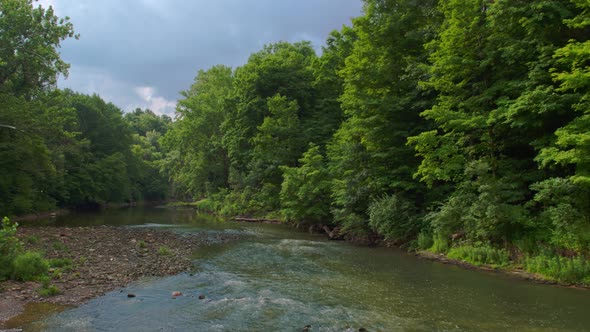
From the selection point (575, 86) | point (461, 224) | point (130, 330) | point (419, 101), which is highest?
point (419, 101)

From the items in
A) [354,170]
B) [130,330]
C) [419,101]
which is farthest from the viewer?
[354,170]

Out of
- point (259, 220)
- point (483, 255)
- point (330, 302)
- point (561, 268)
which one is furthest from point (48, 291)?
point (259, 220)

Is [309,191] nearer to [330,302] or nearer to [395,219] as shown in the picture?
[395,219]

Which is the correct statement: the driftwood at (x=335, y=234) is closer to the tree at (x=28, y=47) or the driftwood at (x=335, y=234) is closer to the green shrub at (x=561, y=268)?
the green shrub at (x=561, y=268)

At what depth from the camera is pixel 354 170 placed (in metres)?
26.2

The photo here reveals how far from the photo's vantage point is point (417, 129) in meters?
24.6

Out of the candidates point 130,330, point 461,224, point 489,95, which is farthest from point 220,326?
point 489,95

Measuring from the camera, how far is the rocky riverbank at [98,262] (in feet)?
36.7

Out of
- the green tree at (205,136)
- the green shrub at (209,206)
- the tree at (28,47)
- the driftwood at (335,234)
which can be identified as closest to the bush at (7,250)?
the driftwood at (335,234)

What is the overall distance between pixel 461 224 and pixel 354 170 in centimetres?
862

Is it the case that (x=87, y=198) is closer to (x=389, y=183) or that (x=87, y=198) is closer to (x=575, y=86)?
(x=389, y=183)

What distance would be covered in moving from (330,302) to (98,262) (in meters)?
10.2

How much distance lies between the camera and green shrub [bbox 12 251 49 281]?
41.0 ft

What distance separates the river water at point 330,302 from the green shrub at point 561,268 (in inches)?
27.6
